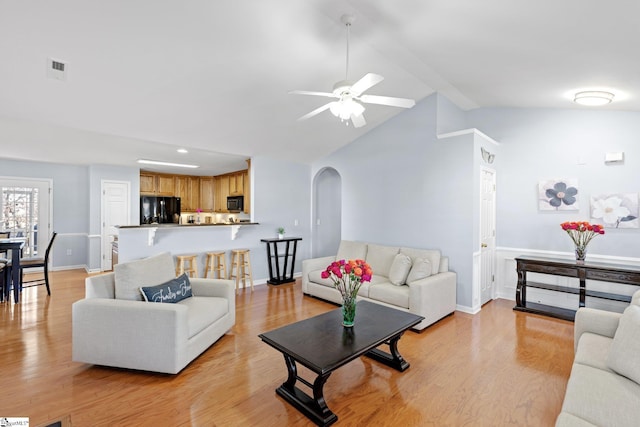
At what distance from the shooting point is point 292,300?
4766mm

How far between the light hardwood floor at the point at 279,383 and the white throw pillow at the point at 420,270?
0.63m

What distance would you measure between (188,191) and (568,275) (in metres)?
7.83

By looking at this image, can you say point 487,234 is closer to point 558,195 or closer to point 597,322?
point 558,195

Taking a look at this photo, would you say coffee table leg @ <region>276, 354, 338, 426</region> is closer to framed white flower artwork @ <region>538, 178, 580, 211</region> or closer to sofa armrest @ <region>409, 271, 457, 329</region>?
sofa armrest @ <region>409, 271, 457, 329</region>

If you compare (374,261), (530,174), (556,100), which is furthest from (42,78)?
(530,174)

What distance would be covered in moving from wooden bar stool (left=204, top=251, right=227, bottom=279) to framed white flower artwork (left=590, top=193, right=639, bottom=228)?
5.50 meters

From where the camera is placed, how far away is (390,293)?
3857mm

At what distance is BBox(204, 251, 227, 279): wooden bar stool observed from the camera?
502cm

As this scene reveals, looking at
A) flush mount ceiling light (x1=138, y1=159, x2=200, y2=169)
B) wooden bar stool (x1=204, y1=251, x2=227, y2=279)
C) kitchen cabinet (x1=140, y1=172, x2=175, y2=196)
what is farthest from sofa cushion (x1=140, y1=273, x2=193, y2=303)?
kitchen cabinet (x1=140, y1=172, x2=175, y2=196)

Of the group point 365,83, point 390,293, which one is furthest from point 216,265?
point 365,83

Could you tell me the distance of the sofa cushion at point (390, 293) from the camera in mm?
3719

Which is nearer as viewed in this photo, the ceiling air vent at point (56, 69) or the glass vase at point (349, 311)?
the glass vase at point (349, 311)

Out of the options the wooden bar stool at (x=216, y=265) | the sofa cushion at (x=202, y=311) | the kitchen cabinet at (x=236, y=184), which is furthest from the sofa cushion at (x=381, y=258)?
the kitchen cabinet at (x=236, y=184)

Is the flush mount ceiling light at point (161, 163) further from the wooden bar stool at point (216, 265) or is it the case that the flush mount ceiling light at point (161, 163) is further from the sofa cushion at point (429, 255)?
the sofa cushion at point (429, 255)
